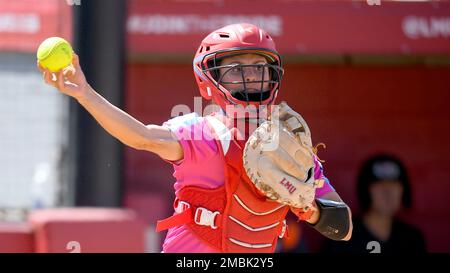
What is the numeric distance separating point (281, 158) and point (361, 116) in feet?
13.4

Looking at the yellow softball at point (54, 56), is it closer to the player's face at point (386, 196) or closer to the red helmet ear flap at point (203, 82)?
the red helmet ear flap at point (203, 82)

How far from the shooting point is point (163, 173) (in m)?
6.71

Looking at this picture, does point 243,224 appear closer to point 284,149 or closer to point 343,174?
point 284,149

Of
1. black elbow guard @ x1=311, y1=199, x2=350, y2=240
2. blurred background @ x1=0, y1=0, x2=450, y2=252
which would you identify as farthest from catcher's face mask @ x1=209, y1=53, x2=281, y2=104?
blurred background @ x1=0, y1=0, x2=450, y2=252

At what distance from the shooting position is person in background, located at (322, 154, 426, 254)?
605cm

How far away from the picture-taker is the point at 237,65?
10.5 ft

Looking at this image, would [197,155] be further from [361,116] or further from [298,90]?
[361,116]

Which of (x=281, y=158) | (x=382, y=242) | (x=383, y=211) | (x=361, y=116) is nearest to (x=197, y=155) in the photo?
(x=281, y=158)

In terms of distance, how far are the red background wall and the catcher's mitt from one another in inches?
143

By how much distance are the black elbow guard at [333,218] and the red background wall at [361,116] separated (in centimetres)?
342

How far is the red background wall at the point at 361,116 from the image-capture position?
267 inches

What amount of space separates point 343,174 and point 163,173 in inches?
49.4
